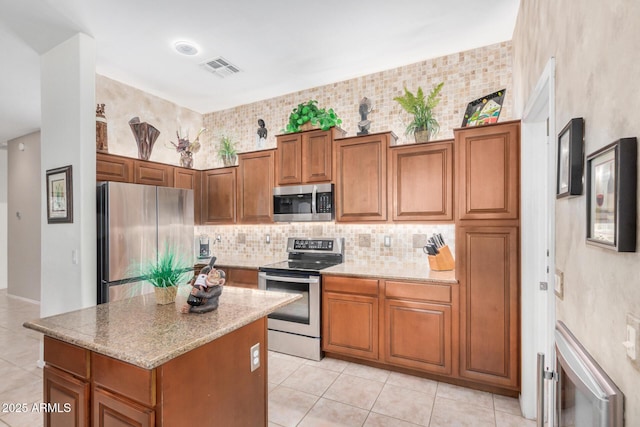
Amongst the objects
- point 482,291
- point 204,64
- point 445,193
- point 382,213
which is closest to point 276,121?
point 204,64

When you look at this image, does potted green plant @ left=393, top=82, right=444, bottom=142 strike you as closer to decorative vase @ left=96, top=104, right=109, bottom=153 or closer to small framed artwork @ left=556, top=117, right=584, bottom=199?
small framed artwork @ left=556, top=117, right=584, bottom=199

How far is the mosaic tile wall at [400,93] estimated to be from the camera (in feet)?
9.93

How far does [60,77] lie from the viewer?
295 centimetres

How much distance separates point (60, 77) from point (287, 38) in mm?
2159

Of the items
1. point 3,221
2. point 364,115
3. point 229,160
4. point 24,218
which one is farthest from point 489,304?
point 3,221

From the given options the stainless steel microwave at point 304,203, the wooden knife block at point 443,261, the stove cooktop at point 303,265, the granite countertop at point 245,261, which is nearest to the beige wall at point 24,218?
the granite countertop at point 245,261

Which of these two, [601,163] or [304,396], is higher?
[601,163]

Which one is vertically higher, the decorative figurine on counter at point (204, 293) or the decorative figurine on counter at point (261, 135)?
the decorative figurine on counter at point (261, 135)

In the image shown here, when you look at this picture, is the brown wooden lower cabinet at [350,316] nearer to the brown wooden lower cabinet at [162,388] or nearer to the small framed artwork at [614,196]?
the brown wooden lower cabinet at [162,388]

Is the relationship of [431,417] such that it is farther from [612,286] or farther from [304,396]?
[612,286]

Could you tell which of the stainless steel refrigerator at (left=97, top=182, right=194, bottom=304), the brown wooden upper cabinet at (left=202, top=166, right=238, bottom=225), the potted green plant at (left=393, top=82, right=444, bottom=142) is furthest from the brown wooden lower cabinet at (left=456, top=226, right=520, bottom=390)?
the stainless steel refrigerator at (left=97, top=182, right=194, bottom=304)

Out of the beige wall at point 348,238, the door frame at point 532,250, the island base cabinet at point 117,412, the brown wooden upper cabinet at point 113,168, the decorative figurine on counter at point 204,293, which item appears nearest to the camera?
the island base cabinet at point 117,412

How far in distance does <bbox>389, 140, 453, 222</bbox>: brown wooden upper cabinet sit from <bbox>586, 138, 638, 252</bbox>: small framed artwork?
184 centimetres

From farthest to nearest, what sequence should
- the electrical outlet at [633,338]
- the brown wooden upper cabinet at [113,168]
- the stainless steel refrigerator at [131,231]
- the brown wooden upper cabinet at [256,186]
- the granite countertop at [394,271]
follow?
1. the brown wooden upper cabinet at [256,186]
2. the brown wooden upper cabinet at [113,168]
3. the stainless steel refrigerator at [131,231]
4. the granite countertop at [394,271]
5. the electrical outlet at [633,338]
